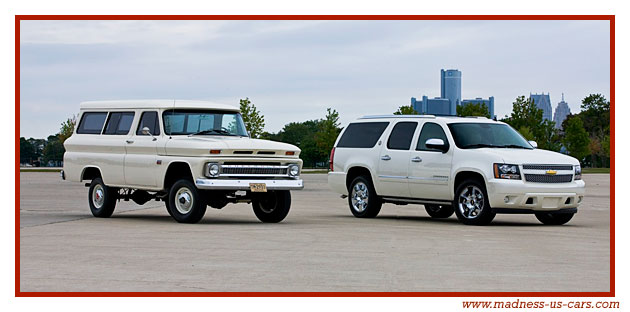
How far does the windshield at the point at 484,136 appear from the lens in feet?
63.3

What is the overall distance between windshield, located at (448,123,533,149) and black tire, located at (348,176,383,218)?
2.23 metres

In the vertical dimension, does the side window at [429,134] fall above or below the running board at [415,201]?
above

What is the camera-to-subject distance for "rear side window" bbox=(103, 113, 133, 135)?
19812 mm

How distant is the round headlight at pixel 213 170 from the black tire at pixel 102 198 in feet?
10.2

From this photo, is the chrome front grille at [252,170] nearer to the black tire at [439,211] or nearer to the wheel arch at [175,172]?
the wheel arch at [175,172]

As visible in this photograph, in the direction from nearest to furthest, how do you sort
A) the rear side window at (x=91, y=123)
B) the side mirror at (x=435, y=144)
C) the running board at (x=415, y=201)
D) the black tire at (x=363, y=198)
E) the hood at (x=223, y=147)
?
the hood at (x=223, y=147), the side mirror at (x=435, y=144), the running board at (x=415, y=201), the rear side window at (x=91, y=123), the black tire at (x=363, y=198)

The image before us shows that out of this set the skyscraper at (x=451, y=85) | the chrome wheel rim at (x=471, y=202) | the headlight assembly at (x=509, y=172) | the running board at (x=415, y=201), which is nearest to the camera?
the headlight assembly at (x=509, y=172)

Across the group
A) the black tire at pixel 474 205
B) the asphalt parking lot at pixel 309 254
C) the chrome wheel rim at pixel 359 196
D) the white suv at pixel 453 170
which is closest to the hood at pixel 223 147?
the asphalt parking lot at pixel 309 254

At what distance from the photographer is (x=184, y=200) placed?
18.3m

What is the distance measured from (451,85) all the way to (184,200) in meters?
40.3

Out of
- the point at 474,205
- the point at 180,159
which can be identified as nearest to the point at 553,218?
the point at 474,205

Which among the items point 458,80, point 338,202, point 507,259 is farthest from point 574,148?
point 507,259

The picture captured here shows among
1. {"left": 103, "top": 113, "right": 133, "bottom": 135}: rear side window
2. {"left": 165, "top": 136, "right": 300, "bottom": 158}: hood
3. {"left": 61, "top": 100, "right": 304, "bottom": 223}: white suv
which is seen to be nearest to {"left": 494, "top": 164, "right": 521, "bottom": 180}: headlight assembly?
{"left": 61, "top": 100, "right": 304, "bottom": 223}: white suv

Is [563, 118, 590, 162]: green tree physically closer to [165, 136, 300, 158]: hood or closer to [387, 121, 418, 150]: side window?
[387, 121, 418, 150]: side window
